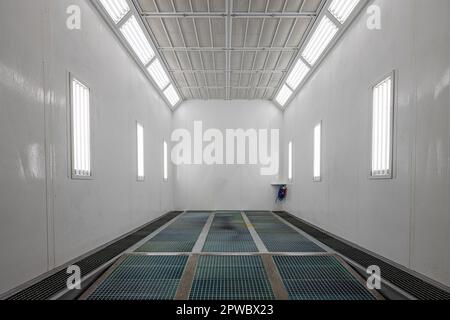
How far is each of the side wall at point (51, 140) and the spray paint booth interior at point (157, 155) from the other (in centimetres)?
3

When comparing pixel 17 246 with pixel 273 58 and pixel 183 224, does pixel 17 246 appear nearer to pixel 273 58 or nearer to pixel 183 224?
pixel 183 224

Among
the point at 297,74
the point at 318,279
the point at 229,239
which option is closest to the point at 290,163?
the point at 297,74

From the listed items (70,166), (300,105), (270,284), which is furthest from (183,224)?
(300,105)

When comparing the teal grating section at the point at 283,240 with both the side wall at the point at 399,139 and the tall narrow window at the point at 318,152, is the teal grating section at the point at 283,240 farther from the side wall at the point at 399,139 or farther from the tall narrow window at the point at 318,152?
the tall narrow window at the point at 318,152

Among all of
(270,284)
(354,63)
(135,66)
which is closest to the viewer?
(270,284)

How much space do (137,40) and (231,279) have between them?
7.16 meters

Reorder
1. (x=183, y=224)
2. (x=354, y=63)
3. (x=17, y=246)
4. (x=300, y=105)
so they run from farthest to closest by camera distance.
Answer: (x=300, y=105)
(x=183, y=224)
(x=354, y=63)
(x=17, y=246)

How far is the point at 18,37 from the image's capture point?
381 centimetres

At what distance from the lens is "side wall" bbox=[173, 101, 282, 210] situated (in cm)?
1452

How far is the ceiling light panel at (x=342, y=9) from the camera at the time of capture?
634 cm

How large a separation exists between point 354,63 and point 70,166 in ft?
21.5

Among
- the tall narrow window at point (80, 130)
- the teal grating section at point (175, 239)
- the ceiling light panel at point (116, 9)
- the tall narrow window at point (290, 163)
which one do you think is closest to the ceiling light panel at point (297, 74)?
the tall narrow window at point (290, 163)

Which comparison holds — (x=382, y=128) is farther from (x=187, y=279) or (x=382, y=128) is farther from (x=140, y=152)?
(x=140, y=152)

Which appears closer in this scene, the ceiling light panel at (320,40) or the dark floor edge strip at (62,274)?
the dark floor edge strip at (62,274)
